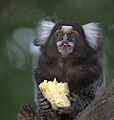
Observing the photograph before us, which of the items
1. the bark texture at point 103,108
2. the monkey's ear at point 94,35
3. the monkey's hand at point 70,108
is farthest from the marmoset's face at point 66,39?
the bark texture at point 103,108

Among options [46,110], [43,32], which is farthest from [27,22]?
[46,110]

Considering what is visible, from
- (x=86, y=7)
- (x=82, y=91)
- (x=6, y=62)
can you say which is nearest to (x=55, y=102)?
(x=82, y=91)

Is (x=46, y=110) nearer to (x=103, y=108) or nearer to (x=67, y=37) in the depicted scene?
(x=67, y=37)

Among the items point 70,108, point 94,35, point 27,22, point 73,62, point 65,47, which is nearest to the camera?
point 70,108

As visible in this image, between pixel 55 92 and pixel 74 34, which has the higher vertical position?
pixel 74 34

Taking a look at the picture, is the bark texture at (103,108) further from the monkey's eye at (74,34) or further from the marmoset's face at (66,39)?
the monkey's eye at (74,34)

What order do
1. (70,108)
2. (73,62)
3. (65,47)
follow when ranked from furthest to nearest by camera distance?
1. (73,62)
2. (65,47)
3. (70,108)
